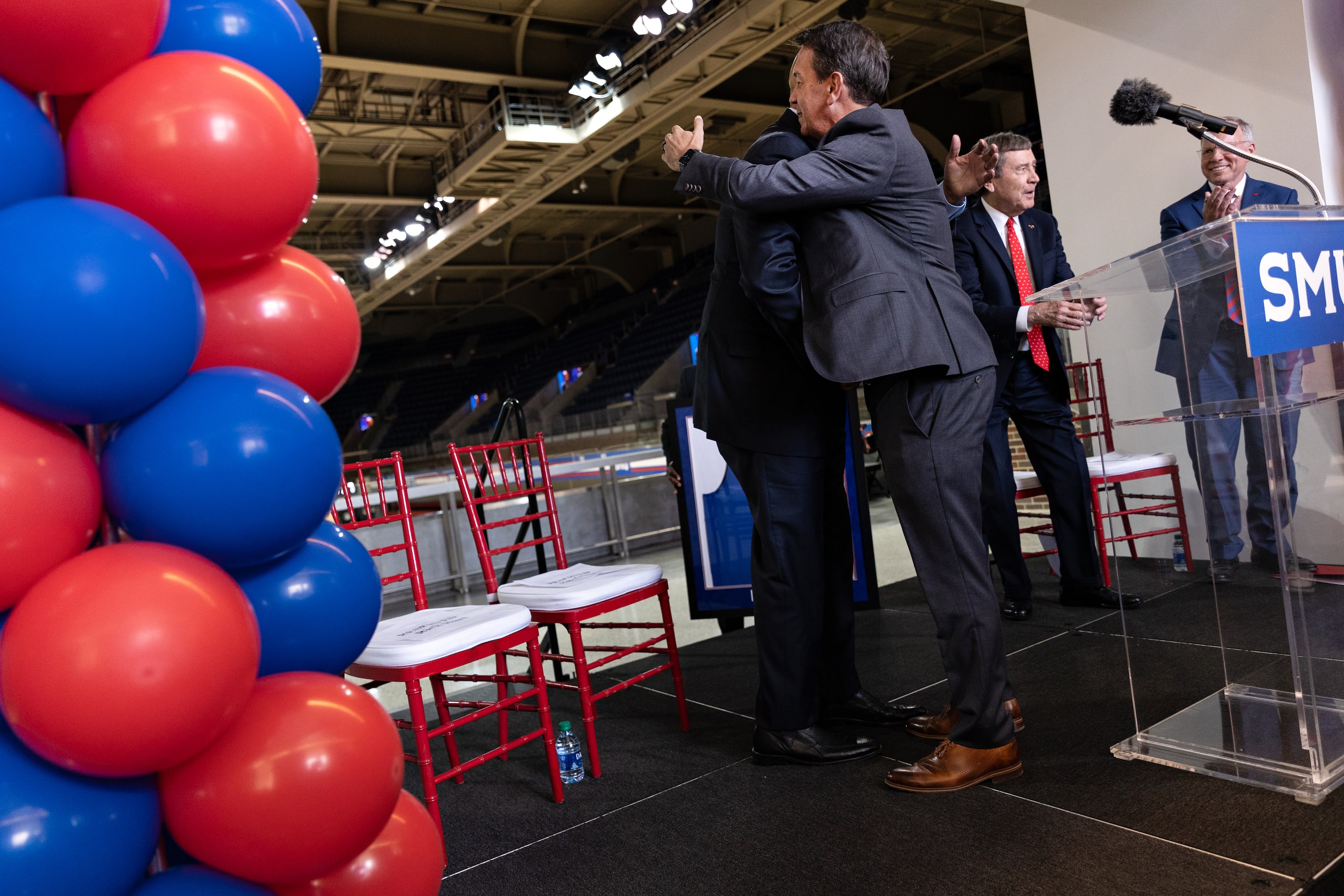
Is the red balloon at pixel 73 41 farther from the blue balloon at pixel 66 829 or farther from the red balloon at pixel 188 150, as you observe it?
the blue balloon at pixel 66 829

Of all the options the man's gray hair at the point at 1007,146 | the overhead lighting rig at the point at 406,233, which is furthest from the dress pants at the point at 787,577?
the overhead lighting rig at the point at 406,233

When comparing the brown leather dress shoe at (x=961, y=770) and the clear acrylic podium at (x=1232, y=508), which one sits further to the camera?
the brown leather dress shoe at (x=961, y=770)

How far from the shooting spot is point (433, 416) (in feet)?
86.0

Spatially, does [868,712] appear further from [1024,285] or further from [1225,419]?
[1024,285]

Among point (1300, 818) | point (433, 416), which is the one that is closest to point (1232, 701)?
point (1300, 818)

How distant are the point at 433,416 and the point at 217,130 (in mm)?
26150

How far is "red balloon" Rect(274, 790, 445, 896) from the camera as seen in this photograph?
38.5 inches

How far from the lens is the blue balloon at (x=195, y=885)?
32.9 inches

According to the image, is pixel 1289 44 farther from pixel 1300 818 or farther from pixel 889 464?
pixel 1300 818

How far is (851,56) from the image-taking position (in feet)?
6.01

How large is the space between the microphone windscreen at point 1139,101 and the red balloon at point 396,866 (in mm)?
1803

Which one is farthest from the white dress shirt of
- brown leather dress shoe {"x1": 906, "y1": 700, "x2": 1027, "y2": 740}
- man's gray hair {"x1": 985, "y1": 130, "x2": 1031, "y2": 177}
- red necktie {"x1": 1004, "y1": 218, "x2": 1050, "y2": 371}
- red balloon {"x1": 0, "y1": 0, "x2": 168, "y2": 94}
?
red balloon {"x1": 0, "y1": 0, "x2": 168, "y2": 94}

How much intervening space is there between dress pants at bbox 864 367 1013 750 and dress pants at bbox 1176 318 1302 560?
16.3 inches

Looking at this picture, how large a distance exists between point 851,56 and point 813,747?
146cm
